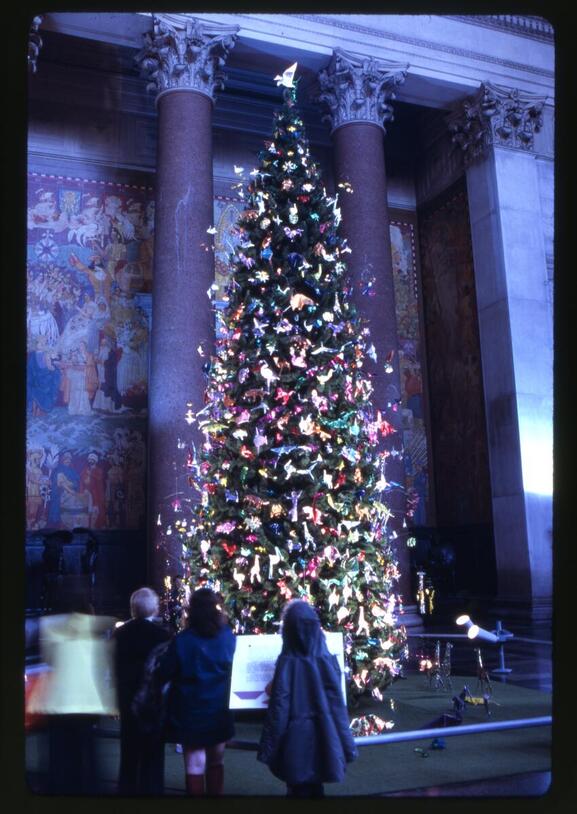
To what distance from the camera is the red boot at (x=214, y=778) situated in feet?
12.0

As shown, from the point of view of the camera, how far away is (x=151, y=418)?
9820mm

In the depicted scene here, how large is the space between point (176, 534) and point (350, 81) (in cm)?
724

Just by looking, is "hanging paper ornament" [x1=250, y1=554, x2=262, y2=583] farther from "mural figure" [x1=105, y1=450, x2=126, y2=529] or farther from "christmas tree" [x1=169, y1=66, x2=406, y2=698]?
"mural figure" [x1=105, y1=450, x2=126, y2=529]

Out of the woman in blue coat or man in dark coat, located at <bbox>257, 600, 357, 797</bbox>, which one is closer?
man in dark coat, located at <bbox>257, 600, 357, 797</bbox>

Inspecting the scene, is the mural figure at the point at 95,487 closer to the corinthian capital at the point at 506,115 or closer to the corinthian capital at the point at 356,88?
the corinthian capital at the point at 356,88

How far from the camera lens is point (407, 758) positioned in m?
4.78

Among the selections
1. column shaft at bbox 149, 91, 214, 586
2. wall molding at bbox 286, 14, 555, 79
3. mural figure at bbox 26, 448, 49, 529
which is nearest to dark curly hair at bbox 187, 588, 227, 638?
column shaft at bbox 149, 91, 214, 586

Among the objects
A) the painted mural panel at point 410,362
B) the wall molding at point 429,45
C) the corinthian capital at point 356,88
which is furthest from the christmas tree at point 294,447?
the painted mural panel at point 410,362

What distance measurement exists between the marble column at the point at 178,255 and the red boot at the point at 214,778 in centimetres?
551

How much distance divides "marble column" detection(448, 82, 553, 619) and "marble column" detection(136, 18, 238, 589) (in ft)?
15.9

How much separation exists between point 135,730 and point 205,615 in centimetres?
56

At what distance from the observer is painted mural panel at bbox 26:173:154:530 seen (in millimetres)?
13023

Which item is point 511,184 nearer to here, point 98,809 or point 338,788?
point 338,788

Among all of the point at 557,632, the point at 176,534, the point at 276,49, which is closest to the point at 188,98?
the point at 276,49
